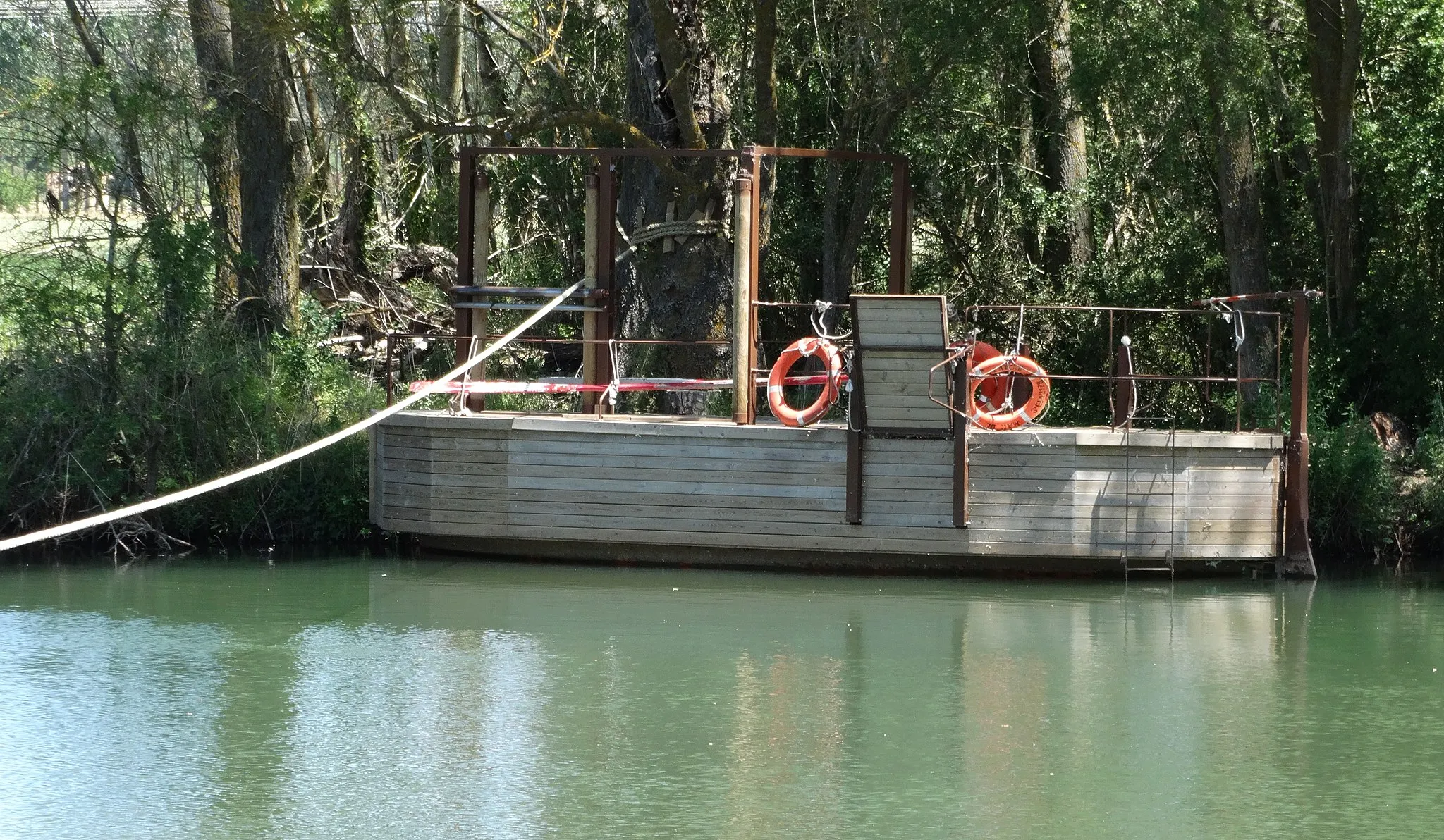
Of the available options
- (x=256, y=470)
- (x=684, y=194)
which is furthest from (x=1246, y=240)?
(x=256, y=470)

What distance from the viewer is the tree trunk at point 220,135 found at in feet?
52.8

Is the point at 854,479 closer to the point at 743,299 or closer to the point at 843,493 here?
the point at 843,493

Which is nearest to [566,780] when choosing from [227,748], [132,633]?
[227,748]

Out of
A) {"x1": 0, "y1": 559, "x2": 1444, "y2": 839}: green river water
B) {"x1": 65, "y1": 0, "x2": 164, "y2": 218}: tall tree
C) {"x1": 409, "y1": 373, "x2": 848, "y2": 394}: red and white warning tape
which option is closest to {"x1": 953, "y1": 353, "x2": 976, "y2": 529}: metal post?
{"x1": 0, "y1": 559, "x2": 1444, "y2": 839}: green river water

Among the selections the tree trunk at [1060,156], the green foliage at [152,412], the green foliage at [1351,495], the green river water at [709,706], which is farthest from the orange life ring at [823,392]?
the tree trunk at [1060,156]

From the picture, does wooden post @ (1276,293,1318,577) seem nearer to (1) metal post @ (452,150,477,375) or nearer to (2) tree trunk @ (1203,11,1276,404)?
(2) tree trunk @ (1203,11,1276,404)

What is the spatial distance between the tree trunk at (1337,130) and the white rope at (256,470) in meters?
7.67

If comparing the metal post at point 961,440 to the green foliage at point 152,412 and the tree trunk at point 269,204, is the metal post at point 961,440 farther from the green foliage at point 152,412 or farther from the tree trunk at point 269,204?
the tree trunk at point 269,204

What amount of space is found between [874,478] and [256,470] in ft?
17.1

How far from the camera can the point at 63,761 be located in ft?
25.7

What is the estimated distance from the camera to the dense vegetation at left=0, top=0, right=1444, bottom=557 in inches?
581

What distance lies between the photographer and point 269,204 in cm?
1692

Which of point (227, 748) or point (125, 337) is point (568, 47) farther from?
point (227, 748)

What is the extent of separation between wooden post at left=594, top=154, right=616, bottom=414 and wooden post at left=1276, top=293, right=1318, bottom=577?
5.21m
